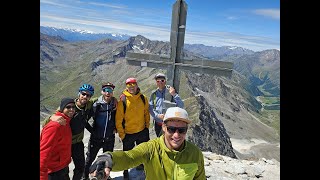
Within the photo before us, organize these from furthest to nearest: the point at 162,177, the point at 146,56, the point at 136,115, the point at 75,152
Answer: the point at 146,56
the point at 136,115
the point at 75,152
the point at 162,177

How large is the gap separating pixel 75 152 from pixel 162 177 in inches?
143

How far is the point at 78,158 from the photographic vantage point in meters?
7.21

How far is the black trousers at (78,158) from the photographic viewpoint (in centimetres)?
710

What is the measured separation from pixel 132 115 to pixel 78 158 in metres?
1.61

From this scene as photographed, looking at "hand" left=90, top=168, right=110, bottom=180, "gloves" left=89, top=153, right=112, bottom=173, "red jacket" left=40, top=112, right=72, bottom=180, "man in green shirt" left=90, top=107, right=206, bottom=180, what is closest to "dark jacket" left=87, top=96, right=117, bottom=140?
"red jacket" left=40, top=112, right=72, bottom=180

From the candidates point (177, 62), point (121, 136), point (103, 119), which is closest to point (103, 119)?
point (103, 119)

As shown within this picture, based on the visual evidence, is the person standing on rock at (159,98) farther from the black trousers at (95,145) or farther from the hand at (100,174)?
the hand at (100,174)

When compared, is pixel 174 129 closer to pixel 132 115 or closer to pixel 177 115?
pixel 177 115

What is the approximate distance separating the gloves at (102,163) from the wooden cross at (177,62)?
500 centimetres

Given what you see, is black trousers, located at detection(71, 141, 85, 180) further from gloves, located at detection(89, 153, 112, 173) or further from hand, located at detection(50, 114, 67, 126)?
gloves, located at detection(89, 153, 112, 173)
